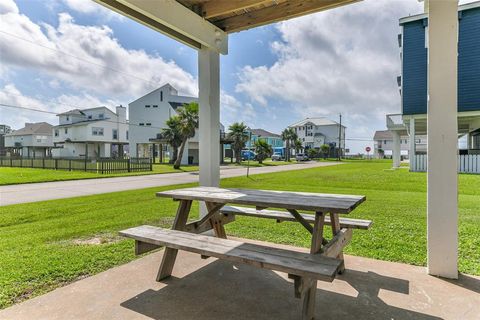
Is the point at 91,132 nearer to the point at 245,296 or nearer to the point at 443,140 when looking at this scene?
the point at 245,296

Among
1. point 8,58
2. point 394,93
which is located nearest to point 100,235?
point 8,58

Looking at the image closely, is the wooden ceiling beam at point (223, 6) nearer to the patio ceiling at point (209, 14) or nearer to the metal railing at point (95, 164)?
the patio ceiling at point (209, 14)

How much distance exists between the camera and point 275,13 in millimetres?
3773

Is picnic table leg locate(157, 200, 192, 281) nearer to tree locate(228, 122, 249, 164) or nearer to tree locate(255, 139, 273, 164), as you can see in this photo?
tree locate(228, 122, 249, 164)

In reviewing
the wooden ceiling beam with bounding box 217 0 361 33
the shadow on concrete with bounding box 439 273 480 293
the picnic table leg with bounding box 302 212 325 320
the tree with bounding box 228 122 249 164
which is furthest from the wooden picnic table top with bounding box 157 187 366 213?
Result: the tree with bounding box 228 122 249 164

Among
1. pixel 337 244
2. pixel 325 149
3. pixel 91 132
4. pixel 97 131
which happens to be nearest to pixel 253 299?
pixel 337 244

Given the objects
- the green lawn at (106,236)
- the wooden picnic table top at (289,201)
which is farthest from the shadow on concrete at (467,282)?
the wooden picnic table top at (289,201)

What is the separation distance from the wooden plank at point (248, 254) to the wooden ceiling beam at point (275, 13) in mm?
2997

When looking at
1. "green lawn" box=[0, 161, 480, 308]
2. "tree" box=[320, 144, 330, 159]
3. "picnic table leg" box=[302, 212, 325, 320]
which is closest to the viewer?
"picnic table leg" box=[302, 212, 325, 320]

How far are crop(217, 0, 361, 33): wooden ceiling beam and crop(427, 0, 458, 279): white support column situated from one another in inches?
40.2

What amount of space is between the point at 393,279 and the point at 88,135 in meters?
39.9

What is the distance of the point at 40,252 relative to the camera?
350cm

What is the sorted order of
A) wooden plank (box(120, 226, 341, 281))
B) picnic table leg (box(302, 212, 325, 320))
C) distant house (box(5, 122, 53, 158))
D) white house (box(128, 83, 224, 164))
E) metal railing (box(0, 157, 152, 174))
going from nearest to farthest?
1. wooden plank (box(120, 226, 341, 281))
2. picnic table leg (box(302, 212, 325, 320))
3. metal railing (box(0, 157, 152, 174))
4. white house (box(128, 83, 224, 164))
5. distant house (box(5, 122, 53, 158))

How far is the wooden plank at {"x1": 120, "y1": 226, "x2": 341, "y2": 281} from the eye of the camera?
1.79 meters
